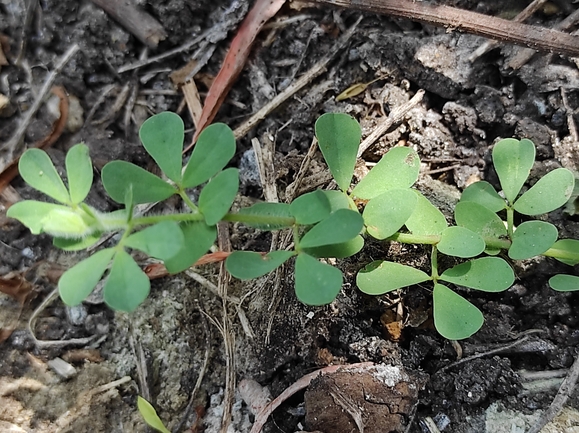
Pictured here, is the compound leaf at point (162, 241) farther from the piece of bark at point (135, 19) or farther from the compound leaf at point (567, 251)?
the piece of bark at point (135, 19)

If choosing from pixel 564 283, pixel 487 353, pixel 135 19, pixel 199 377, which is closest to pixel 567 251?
pixel 564 283

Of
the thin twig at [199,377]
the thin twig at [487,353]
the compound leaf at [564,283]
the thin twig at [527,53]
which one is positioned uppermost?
the thin twig at [527,53]

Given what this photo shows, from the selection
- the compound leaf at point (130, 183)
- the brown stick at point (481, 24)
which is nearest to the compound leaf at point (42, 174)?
the compound leaf at point (130, 183)

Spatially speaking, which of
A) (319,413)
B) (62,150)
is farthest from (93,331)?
(319,413)

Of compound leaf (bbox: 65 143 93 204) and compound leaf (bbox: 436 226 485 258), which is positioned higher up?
compound leaf (bbox: 65 143 93 204)

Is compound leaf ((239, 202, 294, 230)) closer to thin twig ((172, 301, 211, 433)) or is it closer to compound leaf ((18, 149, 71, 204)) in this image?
compound leaf ((18, 149, 71, 204))

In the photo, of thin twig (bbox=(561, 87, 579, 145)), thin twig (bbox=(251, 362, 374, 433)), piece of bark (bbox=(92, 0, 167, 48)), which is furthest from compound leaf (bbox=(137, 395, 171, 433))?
thin twig (bbox=(561, 87, 579, 145))

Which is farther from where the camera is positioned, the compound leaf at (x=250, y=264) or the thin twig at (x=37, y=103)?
the thin twig at (x=37, y=103)

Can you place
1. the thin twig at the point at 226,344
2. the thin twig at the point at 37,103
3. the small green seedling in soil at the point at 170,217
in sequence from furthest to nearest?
the thin twig at the point at 37,103, the thin twig at the point at 226,344, the small green seedling in soil at the point at 170,217
